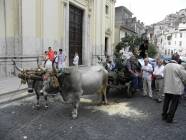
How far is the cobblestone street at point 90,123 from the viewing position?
5.22 m

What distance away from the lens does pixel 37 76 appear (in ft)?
21.7

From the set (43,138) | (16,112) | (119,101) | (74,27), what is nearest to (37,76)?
(16,112)

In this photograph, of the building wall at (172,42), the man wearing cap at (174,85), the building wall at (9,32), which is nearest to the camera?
the man wearing cap at (174,85)

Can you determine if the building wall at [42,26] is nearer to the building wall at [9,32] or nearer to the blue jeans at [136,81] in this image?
the building wall at [9,32]

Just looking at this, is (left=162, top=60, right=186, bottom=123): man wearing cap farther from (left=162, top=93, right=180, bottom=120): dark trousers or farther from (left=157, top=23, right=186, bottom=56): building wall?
(left=157, top=23, right=186, bottom=56): building wall

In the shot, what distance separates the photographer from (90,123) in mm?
6039

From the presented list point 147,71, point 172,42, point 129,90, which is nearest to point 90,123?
point 129,90

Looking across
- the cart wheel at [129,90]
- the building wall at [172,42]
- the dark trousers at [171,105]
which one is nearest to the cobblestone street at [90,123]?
the dark trousers at [171,105]

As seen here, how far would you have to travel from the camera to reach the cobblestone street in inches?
205

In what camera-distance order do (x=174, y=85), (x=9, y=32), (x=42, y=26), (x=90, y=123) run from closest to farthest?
(x=90, y=123), (x=174, y=85), (x=9, y=32), (x=42, y=26)

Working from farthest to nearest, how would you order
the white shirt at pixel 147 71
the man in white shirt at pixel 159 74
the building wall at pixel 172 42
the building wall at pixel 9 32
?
the building wall at pixel 172 42 < the building wall at pixel 9 32 < the white shirt at pixel 147 71 < the man in white shirt at pixel 159 74

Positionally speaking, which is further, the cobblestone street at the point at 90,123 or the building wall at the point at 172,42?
the building wall at the point at 172,42

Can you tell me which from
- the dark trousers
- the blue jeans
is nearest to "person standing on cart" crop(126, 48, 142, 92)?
the blue jeans

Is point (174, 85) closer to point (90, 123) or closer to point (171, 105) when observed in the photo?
point (171, 105)
